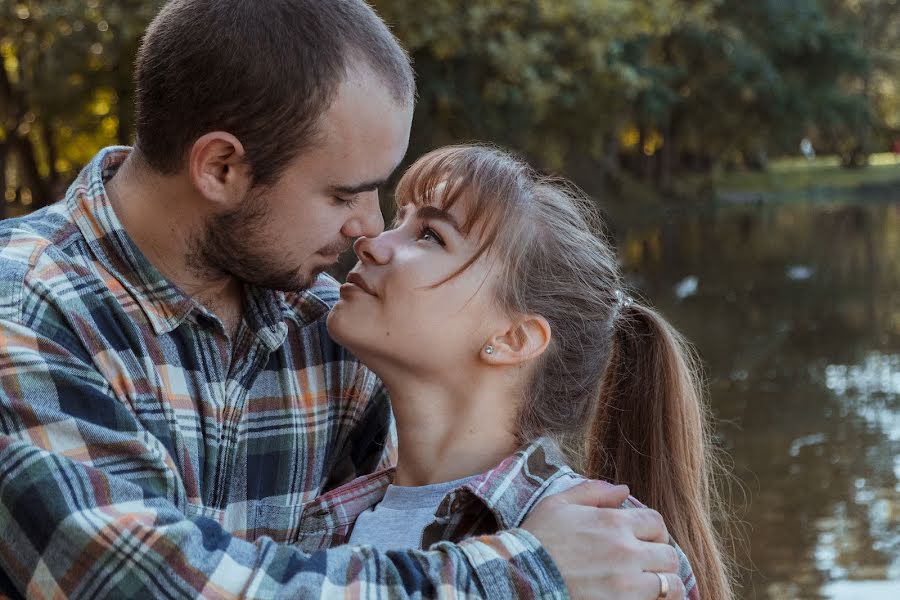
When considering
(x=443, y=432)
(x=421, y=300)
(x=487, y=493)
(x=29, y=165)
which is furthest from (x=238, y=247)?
(x=29, y=165)

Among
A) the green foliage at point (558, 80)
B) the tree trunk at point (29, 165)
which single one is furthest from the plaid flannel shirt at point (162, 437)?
the tree trunk at point (29, 165)

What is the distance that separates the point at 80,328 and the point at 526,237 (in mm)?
910

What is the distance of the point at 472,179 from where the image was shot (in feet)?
8.38

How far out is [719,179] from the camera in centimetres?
3703

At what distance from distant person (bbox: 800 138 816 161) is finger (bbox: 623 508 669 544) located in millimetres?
45452

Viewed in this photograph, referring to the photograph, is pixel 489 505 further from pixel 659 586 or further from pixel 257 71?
pixel 257 71

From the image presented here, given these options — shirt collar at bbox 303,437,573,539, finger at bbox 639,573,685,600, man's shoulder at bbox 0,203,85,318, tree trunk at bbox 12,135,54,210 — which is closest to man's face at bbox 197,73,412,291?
man's shoulder at bbox 0,203,85,318

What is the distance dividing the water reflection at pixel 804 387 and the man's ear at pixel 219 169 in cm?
376

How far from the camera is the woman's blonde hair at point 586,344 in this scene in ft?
8.38

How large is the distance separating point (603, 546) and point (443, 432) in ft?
1.86

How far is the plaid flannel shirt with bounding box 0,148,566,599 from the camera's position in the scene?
6.20 ft

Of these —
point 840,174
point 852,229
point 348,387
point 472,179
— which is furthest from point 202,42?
point 840,174

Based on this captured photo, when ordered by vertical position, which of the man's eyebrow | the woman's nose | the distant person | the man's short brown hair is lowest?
the distant person

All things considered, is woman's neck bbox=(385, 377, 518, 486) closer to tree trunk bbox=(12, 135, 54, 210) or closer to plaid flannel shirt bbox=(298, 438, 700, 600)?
Result: plaid flannel shirt bbox=(298, 438, 700, 600)
